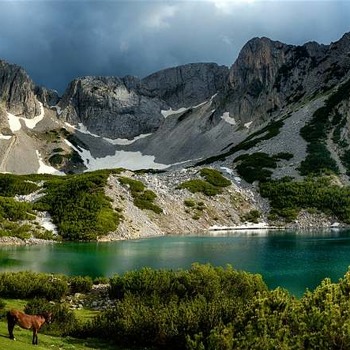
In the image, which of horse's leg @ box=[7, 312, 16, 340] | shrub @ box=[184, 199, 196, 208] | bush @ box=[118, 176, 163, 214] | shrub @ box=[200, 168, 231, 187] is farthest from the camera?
shrub @ box=[200, 168, 231, 187]

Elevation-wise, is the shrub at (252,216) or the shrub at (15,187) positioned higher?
the shrub at (15,187)

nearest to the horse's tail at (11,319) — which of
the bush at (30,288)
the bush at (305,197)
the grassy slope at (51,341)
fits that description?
the grassy slope at (51,341)

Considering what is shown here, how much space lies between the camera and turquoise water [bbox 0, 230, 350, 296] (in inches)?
1778

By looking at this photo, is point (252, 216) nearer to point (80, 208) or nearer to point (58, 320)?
point (80, 208)

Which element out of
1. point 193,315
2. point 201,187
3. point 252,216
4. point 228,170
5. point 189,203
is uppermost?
point 228,170

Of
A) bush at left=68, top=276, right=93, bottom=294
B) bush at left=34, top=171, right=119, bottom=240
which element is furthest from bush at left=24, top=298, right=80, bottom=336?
bush at left=34, top=171, right=119, bottom=240

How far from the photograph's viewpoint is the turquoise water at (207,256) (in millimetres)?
45156

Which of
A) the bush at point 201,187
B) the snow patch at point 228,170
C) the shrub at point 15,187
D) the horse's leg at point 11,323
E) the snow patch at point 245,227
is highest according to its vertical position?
the snow patch at point 228,170

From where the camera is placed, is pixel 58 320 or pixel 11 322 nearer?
pixel 11 322

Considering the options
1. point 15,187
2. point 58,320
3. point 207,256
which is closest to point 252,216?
point 15,187

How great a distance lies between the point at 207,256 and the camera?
182ft

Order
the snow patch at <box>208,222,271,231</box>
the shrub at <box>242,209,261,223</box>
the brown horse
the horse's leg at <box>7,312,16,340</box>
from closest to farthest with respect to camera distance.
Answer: the horse's leg at <box>7,312,16,340</box> < the brown horse < the snow patch at <box>208,222,271,231</box> < the shrub at <box>242,209,261,223</box>

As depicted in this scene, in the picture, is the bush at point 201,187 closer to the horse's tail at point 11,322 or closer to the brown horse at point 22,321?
the brown horse at point 22,321

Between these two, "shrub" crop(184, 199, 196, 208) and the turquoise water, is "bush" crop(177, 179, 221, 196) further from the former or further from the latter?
the turquoise water
